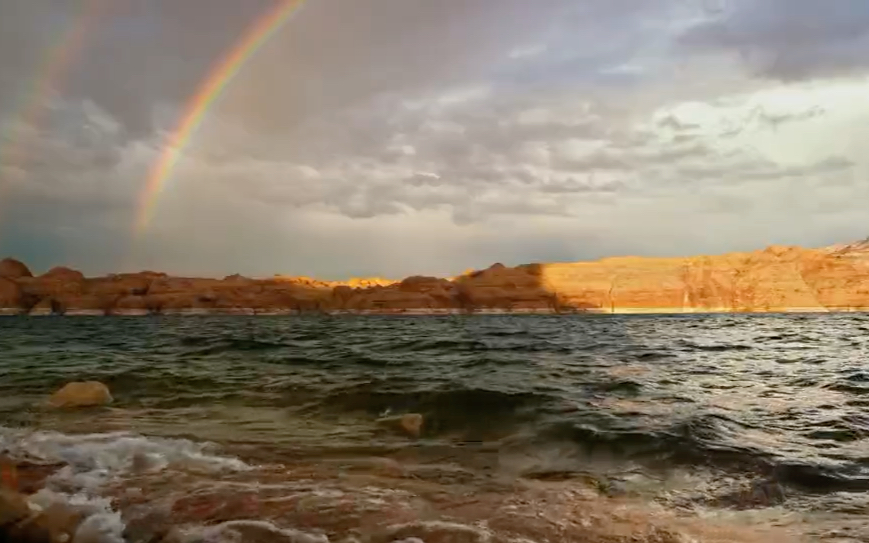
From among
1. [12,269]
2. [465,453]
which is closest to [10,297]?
[12,269]

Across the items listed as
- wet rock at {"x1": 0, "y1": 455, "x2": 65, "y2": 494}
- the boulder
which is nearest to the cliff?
the boulder

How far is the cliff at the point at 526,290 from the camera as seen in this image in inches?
5758

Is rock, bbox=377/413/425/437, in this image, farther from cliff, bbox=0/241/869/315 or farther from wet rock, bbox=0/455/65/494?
cliff, bbox=0/241/869/315

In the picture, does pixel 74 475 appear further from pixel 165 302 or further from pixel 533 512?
pixel 165 302

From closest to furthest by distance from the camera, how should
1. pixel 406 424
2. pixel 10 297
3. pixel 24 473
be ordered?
1. pixel 24 473
2. pixel 406 424
3. pixel 10 297

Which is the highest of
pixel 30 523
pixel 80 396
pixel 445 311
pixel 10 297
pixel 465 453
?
pixel 10 297

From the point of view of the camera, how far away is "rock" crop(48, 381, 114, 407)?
13.3m

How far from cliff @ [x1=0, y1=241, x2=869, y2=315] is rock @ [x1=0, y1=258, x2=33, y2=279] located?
361mm

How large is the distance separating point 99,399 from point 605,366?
15319 mm

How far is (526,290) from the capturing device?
165250 millimetres

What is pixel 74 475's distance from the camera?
298 inches

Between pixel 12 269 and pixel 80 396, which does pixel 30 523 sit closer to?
pixel 80 396

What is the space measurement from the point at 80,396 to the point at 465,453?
29.4 ft

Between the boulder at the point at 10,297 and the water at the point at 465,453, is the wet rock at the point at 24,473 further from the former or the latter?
the boulder at the point at 10,297
